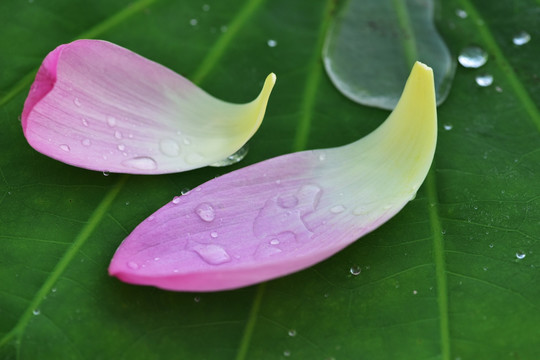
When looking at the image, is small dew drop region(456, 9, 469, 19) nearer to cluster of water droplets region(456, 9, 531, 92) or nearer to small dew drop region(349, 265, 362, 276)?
cluster of water droplets region(456, 9, 531, 92)

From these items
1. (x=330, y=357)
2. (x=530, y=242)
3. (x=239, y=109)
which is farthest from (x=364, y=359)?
(x=239, y=109)

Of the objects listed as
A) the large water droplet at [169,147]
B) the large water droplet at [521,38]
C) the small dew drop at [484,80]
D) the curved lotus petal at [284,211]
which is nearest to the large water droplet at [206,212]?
the curved lotus petal at [284,211]

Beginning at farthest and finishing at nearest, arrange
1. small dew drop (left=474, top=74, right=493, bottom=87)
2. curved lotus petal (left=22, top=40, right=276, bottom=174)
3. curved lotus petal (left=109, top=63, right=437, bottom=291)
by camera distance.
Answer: small dew drop (left=474, top=74, right=493, bottom=87) → curved lotus petal (left=22, top=40, right=276, bottom=174) → curved lotus petal (left=109, top=63, right=437, bottom=291)

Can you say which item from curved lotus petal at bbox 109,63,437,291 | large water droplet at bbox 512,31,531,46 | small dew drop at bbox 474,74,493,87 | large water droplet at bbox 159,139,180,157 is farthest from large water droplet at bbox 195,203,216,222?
large water droplet at bbox 512,31,531,46

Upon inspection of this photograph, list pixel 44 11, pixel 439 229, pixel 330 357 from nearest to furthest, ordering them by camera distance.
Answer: pixel 330 357
pixel 439 229
pixel 44 11

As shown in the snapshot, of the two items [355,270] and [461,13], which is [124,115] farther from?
[461,13]

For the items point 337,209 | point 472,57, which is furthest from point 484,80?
point 337,209

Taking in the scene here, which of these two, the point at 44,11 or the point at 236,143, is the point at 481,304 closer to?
the point at 236,143
